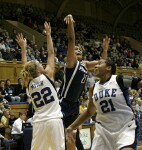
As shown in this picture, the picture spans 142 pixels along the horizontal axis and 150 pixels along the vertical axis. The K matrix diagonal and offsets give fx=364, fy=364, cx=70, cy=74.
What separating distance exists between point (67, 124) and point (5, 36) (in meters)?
11.4

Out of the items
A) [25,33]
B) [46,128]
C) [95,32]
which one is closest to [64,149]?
[46,128]

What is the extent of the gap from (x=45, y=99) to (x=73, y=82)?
0.50 m

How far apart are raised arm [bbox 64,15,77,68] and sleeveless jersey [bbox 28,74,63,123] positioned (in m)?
0.38

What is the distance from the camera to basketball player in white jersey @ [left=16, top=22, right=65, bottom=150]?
15.2ft

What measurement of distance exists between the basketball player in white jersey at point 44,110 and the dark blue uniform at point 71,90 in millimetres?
296

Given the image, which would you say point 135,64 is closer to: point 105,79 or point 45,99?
point 105,79

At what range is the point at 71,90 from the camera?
5.00 m

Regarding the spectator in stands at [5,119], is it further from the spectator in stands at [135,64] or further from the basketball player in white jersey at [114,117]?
the spectator in stands at [135,64]

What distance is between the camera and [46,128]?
465 centimetres

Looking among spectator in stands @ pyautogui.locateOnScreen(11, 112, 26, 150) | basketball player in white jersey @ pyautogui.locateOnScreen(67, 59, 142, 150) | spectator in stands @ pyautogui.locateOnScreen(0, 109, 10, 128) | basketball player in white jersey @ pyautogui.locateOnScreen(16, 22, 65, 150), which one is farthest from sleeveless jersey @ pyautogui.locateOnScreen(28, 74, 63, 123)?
spectator in stands @ pyautogui.locateOnScreen(0, 109, 10, 128)

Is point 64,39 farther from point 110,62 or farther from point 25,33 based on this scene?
point 110,62

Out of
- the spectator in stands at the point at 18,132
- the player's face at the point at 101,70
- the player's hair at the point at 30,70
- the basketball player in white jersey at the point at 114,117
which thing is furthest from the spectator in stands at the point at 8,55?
the basketball player in white jersey at the point at 114,117

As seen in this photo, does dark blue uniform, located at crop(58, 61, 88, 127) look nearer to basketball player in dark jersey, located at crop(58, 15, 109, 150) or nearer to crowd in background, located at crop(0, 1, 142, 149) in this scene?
basketball player in dark jersey, located at crop(58, 15, 109, 150)

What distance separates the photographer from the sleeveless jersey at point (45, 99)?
15.4 feet
